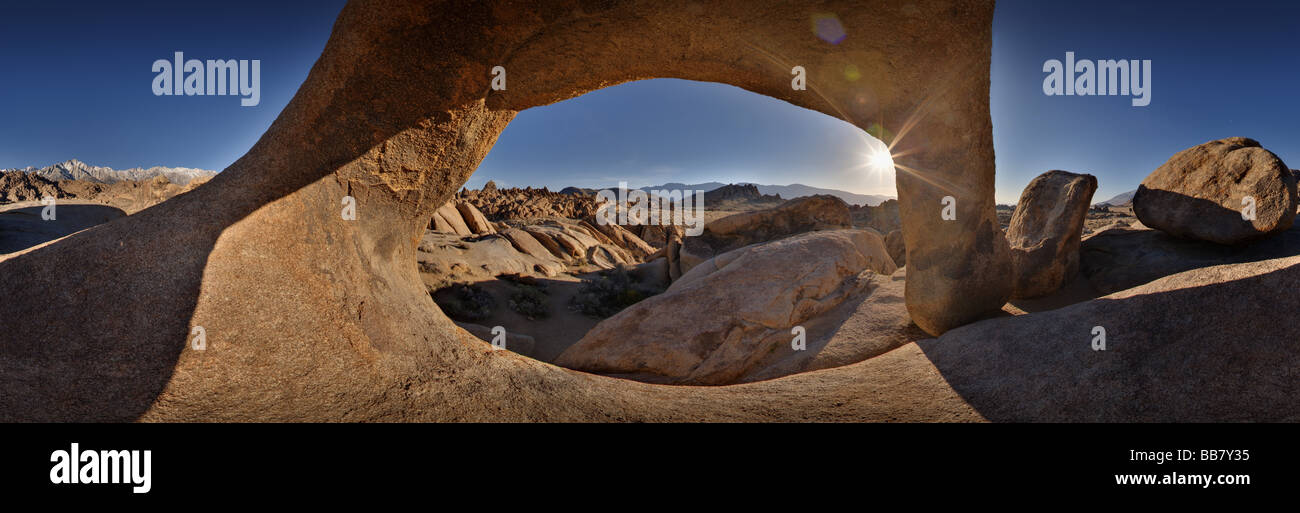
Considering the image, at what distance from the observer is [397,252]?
3988 millimetres

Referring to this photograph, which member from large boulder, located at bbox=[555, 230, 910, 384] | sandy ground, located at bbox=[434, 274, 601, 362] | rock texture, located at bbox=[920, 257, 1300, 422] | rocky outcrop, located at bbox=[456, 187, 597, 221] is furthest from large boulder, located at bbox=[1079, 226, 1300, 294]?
rocky outcrop, located at bbox=[456, 187, 597, 221]

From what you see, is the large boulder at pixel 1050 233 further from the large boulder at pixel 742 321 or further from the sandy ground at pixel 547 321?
the sandy ground at pixel 547 321

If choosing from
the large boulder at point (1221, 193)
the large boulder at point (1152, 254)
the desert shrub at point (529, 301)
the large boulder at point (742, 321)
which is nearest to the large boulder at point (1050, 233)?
the large boulder at point (1152, 254)

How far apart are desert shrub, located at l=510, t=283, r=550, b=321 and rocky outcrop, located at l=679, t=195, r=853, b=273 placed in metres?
3.85

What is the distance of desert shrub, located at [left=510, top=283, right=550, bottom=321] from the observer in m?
11.1

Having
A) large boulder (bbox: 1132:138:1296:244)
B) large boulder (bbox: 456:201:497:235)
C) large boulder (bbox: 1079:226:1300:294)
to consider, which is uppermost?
large boulder (bbox: 456:201:497:235)

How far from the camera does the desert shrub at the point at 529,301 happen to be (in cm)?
1109

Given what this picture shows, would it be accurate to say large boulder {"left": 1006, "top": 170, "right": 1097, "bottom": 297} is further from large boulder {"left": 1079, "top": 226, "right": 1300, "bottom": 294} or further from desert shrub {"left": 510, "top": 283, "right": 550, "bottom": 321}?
desert shrub {"left": 510, "top": 283, "right": 550, "bottom": 321}

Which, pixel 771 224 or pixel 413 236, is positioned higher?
pixel 771 224

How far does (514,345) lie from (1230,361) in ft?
26.4

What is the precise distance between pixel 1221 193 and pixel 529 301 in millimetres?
11246

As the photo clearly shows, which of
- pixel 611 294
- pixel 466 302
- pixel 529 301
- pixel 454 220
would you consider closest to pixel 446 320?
pixel 466 302

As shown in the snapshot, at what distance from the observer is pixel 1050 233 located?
17.8 ft

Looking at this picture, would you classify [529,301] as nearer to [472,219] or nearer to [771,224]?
[771,224]
